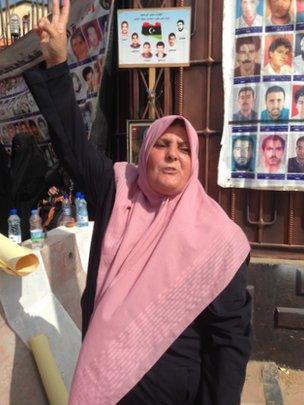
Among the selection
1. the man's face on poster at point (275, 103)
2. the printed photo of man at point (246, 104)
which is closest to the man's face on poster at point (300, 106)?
the man's face on poster at point (275, 103)

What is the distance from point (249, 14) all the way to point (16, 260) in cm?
265

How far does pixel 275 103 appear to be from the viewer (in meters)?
3.44

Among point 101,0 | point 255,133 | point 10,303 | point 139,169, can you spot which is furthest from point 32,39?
point 139,169

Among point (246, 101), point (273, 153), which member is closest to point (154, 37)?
point (246, 101)

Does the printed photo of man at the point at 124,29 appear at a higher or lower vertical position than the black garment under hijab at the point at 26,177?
higher

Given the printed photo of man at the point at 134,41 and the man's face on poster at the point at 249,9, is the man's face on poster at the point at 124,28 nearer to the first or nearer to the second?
the printed photo of man at the point at 134,41

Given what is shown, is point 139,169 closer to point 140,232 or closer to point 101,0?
point 140,232

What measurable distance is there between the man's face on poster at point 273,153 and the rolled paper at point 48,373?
2270 millimetres

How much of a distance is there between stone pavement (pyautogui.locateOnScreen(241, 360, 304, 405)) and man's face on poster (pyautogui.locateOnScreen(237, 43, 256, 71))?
2529mm

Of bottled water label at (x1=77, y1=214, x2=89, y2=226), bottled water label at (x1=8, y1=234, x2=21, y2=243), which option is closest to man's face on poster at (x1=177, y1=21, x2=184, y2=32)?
bottled water label at (x1=77, y1=214, x2=89, y2=226)

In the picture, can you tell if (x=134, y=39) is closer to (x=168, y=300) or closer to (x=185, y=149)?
(x=185, y=149)

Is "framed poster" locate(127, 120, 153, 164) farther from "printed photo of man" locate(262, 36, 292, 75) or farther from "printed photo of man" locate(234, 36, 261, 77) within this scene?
"printed photo of man" locate(262, 36, 292, 75)

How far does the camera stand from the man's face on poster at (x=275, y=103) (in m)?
3.43

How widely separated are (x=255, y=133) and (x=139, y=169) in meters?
2.20
